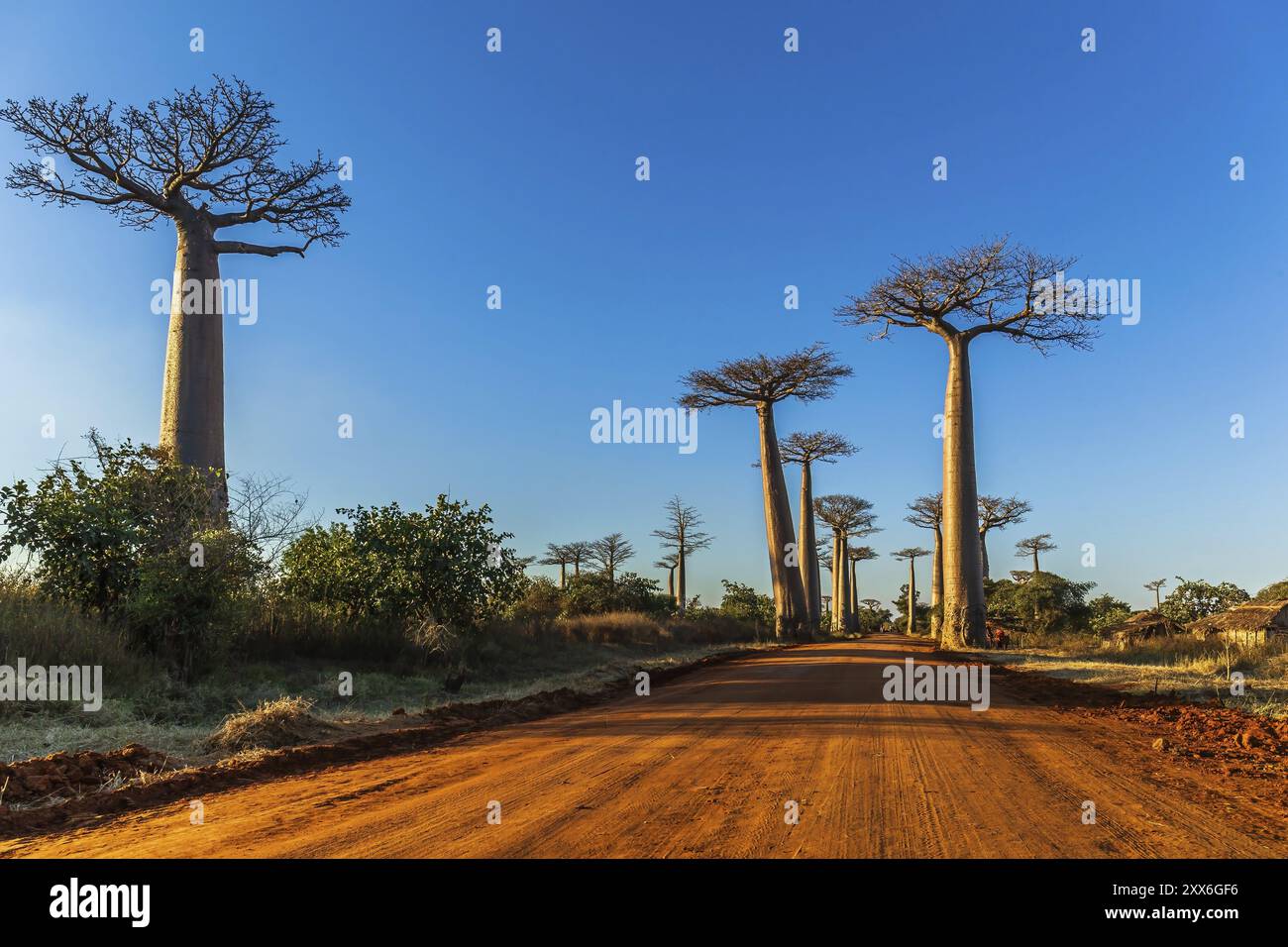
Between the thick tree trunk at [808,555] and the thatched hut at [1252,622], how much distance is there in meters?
15.9

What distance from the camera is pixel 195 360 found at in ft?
55.2

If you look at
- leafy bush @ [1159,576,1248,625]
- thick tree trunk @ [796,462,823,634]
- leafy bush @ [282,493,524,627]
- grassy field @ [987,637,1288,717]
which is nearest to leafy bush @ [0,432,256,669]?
leafy bush @ [282,493,524,627]

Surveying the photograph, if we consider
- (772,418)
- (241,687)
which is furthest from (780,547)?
(241,687)

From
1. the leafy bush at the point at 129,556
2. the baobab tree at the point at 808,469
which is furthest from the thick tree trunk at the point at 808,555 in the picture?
the leafy bush at the point at 129,556

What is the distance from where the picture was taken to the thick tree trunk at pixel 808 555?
39844 millimetres

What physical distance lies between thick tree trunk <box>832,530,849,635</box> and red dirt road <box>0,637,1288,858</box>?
167 feet

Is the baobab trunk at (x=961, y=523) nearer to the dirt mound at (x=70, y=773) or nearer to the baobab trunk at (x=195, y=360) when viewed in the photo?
the baobab trunk at (x=195, y=360)

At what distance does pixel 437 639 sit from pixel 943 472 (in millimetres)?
16676

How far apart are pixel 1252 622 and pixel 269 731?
28113 mm

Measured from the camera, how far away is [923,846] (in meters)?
3.32

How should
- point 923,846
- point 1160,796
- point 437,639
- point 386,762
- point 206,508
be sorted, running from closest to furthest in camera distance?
point 923,846 → point 1160,796 → point 386,762 → point 206,508 → point 437,639

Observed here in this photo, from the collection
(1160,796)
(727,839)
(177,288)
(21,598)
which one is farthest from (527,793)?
(177,288)

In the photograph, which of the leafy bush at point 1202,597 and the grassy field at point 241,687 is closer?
the grassy field at point 241,687

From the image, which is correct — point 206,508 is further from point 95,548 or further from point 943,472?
point 943,472
